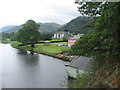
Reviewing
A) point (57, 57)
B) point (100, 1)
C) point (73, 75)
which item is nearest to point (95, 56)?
point (100, 1)

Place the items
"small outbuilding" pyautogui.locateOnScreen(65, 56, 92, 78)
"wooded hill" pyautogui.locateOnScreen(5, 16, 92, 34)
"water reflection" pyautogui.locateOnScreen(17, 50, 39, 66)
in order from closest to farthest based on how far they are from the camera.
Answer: "wooded hill" pyautogui.locateOnScreen(5, 16, 92, 34)
"small outbuilding" pyautogui.locateOnScreen(65, 56, 92, 78)
"water reflection" pyautogui.locateOnScreen(17, 50, 39, 66)

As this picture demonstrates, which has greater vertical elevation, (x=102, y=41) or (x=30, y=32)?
(x=30, y=32)

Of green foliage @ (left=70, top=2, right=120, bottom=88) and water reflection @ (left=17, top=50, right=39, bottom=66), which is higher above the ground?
green foliage @ (left=70, top=2, right=120, bottom=88)

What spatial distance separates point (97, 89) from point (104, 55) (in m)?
1.76

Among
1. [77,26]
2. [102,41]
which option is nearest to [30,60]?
[77,26]

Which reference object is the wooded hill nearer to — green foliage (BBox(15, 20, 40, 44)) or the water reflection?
the water reflection

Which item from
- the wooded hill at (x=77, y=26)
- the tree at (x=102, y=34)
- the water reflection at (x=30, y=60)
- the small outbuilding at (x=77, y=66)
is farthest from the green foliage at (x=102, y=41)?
the water reflection at (x=30, y=60)

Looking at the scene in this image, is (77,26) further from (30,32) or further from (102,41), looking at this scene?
(30,32)

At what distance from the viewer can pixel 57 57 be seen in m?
21.4

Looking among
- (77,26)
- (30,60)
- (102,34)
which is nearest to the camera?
(102,34)

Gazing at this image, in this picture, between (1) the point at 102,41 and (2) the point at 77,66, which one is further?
(2) the point at 77,66

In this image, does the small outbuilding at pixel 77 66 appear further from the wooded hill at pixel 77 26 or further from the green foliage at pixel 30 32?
the green foliage at pixel 30 32

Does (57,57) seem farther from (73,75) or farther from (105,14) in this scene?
(105,14)

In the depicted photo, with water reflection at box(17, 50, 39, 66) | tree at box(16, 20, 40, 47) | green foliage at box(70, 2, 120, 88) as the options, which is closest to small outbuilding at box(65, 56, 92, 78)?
green foliage at box(70, 2, 120, 88)
